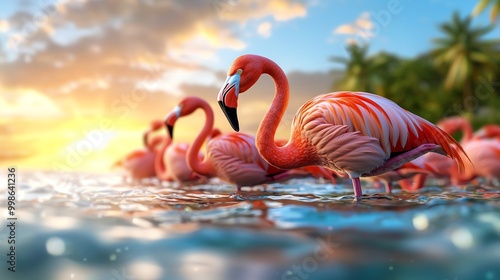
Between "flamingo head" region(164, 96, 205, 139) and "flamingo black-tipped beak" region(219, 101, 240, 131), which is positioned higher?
"flamingo head" region(164, 96, 205, 139)

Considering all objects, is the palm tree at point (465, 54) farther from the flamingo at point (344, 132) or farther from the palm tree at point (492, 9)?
the flamingo at point (344, 132)

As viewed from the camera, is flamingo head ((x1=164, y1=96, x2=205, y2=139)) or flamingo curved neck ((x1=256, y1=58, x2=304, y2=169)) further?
flamingo head ((x1=164, y1=96, x2=205, y2=139))

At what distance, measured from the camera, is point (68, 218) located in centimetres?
349

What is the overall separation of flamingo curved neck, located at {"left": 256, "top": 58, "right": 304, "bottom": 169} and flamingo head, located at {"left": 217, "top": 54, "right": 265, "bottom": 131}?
5.7 inches

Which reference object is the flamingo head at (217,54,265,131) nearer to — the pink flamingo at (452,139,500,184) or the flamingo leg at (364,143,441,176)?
the flamingo leg at (364,143,441,176)

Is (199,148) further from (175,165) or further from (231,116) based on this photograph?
(231,116)

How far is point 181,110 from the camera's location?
17.1 feet

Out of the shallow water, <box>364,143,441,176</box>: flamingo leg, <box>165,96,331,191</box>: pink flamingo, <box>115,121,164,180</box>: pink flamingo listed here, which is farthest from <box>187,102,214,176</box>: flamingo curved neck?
<box>115,121,164,180</box>: pink flamingo

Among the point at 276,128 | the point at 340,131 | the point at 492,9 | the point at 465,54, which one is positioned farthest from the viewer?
the point at 465,54

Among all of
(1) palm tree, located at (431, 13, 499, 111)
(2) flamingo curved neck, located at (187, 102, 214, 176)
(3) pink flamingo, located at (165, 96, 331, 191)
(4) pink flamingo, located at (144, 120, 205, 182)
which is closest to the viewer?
(3) pink flamingo, located at (165, 96, 331, 191)

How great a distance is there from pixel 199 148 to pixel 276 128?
1.73m

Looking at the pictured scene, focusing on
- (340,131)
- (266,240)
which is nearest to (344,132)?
(340,131)

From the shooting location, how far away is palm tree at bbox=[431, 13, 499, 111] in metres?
25.9

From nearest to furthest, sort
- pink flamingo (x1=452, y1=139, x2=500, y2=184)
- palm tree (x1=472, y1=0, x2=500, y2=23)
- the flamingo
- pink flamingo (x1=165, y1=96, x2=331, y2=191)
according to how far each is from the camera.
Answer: the flamingo
pink flamingo (x1=165, y1=96, x2=331, y2=191)
pink flamingo (x1=452, y1=139, x2=500, y2=184)
palm tree (x1=472, y1=0, x2=500, y2=23)
